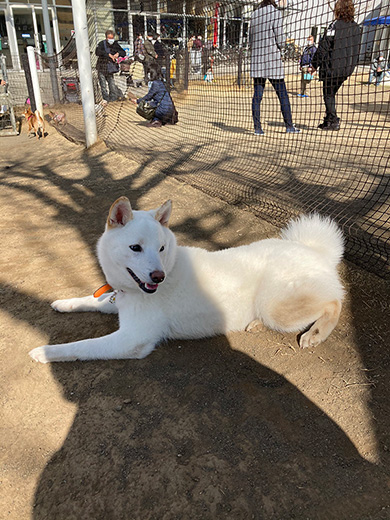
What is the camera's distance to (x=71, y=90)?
1306 centimetres

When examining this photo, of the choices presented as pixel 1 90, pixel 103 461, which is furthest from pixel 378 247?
pixel 1 90

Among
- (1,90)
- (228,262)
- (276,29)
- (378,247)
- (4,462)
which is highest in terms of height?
(276,29)

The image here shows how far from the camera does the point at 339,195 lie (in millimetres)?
4809

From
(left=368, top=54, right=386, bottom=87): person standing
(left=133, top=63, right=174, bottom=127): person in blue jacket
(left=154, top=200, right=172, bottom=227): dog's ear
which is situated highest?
(left=368, top=54, right=386, bottom=87): person standing

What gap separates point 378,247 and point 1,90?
11.1m

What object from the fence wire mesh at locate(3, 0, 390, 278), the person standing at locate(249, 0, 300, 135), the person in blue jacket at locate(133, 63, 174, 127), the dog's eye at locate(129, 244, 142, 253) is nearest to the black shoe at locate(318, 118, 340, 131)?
the fence wire mesh at locate(3, 0, 390, 278)

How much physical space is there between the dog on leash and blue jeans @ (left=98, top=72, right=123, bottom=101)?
37.0 feet

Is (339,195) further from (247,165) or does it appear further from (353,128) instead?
(353,128)

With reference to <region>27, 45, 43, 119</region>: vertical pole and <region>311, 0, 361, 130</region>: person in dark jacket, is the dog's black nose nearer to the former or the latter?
<region>311, 0, 361, 130</region>: person in dark jacket

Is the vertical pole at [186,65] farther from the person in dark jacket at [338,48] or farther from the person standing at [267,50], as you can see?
the person in dark jacket at [338,48]

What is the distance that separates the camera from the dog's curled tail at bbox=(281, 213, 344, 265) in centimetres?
273

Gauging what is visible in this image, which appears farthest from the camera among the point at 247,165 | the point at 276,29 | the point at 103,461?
the point at 276,29

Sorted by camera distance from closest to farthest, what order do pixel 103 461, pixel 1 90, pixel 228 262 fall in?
pixel 103 461, pixel 228 262, pixel 1 90

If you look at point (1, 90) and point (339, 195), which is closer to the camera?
point (339, 195)
